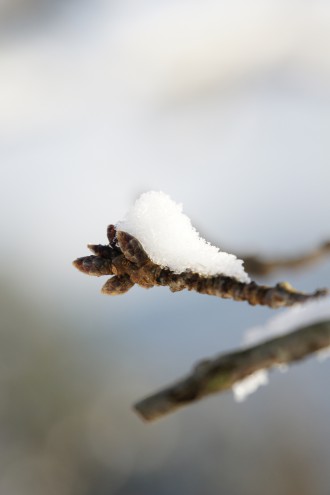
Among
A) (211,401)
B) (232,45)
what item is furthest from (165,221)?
(211,401)

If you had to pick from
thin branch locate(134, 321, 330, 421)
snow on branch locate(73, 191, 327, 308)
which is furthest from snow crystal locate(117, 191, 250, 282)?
thin branch locate(134, 321, 330, 421)

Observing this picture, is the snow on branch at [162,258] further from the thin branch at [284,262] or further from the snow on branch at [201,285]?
the thin branch at [284,262]

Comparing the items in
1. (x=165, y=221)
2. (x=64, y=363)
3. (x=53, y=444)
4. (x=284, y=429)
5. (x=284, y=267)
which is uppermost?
(x=64, y=363)

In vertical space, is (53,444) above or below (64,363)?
below

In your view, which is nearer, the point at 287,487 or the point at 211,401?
the point at 287,487

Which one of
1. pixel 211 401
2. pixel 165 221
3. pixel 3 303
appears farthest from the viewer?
pixel 211 401

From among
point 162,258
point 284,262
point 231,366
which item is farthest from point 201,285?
point 284,262

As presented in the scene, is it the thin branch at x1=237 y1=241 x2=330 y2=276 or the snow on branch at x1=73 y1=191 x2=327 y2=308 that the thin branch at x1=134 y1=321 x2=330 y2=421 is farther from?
the thin branch at x1=237 y1=241 x2=330 y2=276

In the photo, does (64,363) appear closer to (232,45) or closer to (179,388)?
(232,45)
